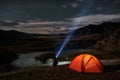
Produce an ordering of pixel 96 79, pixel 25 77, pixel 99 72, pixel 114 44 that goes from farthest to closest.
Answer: pixel 114 44 → pixel 99 72 → pixel 25 77 → pixel 96 79

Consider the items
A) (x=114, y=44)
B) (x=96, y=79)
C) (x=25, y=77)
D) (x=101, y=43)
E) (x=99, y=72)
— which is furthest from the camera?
(x=101, y=43)

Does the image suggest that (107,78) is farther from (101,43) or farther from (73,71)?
(101,43)

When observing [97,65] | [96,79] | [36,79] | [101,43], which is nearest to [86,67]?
[97,65]

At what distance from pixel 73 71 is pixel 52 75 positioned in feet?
10.7

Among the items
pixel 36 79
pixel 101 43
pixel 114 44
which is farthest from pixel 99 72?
pixel 101 43

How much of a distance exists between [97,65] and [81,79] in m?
4.73

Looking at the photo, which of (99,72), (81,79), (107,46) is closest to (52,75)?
(81,79)

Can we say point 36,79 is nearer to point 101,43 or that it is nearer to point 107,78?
point 107,78

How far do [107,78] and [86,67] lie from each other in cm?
428

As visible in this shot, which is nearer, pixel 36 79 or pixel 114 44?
pixel 36 79

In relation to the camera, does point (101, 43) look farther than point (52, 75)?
Yes

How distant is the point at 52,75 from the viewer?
23.3m

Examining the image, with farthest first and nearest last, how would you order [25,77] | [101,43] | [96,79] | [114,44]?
[101,43]
[114,44]
[25,77]
[96,79]

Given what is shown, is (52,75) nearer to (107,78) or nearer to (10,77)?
(10,77)
